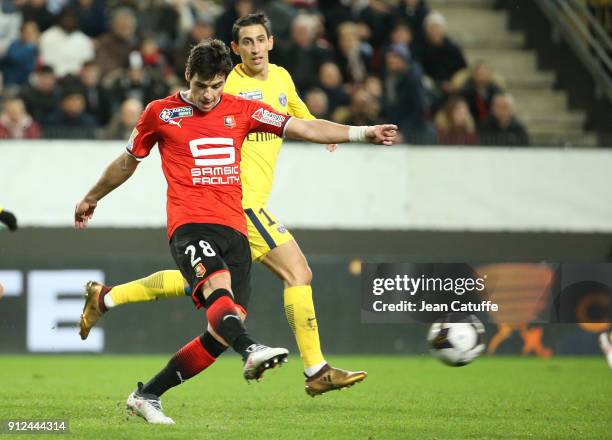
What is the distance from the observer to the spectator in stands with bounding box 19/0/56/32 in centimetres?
1630

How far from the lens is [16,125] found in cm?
1452

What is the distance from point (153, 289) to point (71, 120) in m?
6.14

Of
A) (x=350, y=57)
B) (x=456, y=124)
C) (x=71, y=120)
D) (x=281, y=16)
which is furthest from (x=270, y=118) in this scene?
(x=281, y=16)

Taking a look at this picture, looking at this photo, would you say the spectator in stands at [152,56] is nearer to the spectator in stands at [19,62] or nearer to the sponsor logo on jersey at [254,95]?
the spectator in stands at [19,62]

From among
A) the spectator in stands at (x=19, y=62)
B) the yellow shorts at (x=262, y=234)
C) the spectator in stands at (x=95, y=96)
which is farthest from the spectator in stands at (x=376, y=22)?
the yellow shorts at (x=262, y=234)

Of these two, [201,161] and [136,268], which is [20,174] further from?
[201,161]

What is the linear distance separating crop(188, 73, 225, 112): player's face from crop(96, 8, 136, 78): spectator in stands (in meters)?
8.16

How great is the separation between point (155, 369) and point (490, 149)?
4.65m

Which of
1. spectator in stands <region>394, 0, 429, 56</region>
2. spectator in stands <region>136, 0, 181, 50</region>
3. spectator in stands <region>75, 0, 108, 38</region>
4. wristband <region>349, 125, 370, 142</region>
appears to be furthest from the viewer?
spectator in stands <region>394, 0, 429, 56</region>

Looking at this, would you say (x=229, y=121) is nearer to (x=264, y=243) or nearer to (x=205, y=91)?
(x=205, y=91)

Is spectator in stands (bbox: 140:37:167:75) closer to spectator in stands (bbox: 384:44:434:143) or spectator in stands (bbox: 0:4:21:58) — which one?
spectator in stands (bbox: 0:4:21:58)

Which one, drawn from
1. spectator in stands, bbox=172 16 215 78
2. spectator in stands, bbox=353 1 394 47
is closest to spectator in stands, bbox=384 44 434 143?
spectator in stands, bbox=353 1 394 47

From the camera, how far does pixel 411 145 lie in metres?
14.9

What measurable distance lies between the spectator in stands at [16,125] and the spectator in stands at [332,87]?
3.23m
